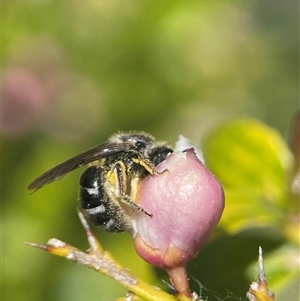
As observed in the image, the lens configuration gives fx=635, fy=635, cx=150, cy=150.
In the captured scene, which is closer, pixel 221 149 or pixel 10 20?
pixel 221 149

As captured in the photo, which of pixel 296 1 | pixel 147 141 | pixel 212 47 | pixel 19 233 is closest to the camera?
pixel 147 141

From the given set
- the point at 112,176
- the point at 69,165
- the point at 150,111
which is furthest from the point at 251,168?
the point at 150,111

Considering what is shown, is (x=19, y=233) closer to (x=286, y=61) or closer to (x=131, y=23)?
(x=131, y=23)

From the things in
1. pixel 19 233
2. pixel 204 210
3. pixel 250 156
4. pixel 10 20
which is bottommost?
pixel 19 233

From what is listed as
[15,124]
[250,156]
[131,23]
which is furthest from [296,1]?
[250,156]

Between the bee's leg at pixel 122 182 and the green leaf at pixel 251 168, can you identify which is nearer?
the bee's leg at pixel 122 182

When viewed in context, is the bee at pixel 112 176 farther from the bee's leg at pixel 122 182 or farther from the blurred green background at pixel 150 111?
the blurred green background at pixel 150 111

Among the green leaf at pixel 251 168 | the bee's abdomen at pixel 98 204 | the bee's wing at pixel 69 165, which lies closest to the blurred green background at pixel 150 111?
→ the green leaf at pixel 251 168
